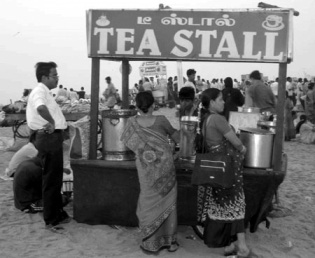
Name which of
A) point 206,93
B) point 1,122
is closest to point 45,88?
point 206,93

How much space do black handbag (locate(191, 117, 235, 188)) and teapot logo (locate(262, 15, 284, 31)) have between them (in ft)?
4.36

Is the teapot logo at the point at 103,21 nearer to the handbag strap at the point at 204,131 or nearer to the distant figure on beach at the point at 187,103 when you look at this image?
the distant figure on beach at the point at 187,103

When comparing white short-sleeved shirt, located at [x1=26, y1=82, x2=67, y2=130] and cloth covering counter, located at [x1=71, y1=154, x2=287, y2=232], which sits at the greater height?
white short-sleeved shirt, located at [x1=26, y1=82, x2=67, y2=130]

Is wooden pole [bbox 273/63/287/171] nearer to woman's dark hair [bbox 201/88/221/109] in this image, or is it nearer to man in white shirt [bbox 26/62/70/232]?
woman's dark hair [bbox 201/88/221/109]

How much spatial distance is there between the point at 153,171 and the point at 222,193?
0.70 metres

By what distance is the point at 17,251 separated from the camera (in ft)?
14.2

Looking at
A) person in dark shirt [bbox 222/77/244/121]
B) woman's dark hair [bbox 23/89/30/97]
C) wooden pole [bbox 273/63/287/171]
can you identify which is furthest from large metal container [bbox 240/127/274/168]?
woman's dark hair [bbox 23/89/30/97]

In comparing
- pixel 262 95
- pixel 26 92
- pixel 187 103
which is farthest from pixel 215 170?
pixel 26 92

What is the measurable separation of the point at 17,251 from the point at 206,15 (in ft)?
10.2

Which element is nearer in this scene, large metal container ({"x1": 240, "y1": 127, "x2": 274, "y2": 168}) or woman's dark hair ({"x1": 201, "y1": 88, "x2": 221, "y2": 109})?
woman's dark hair ({"x1": 201, "y1": 88, "x2": 221, "y2": 109})

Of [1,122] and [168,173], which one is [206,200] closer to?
[168,173]

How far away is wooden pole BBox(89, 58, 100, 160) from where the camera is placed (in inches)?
194

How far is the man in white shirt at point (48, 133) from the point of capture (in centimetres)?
468

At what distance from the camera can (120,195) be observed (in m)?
4.93
